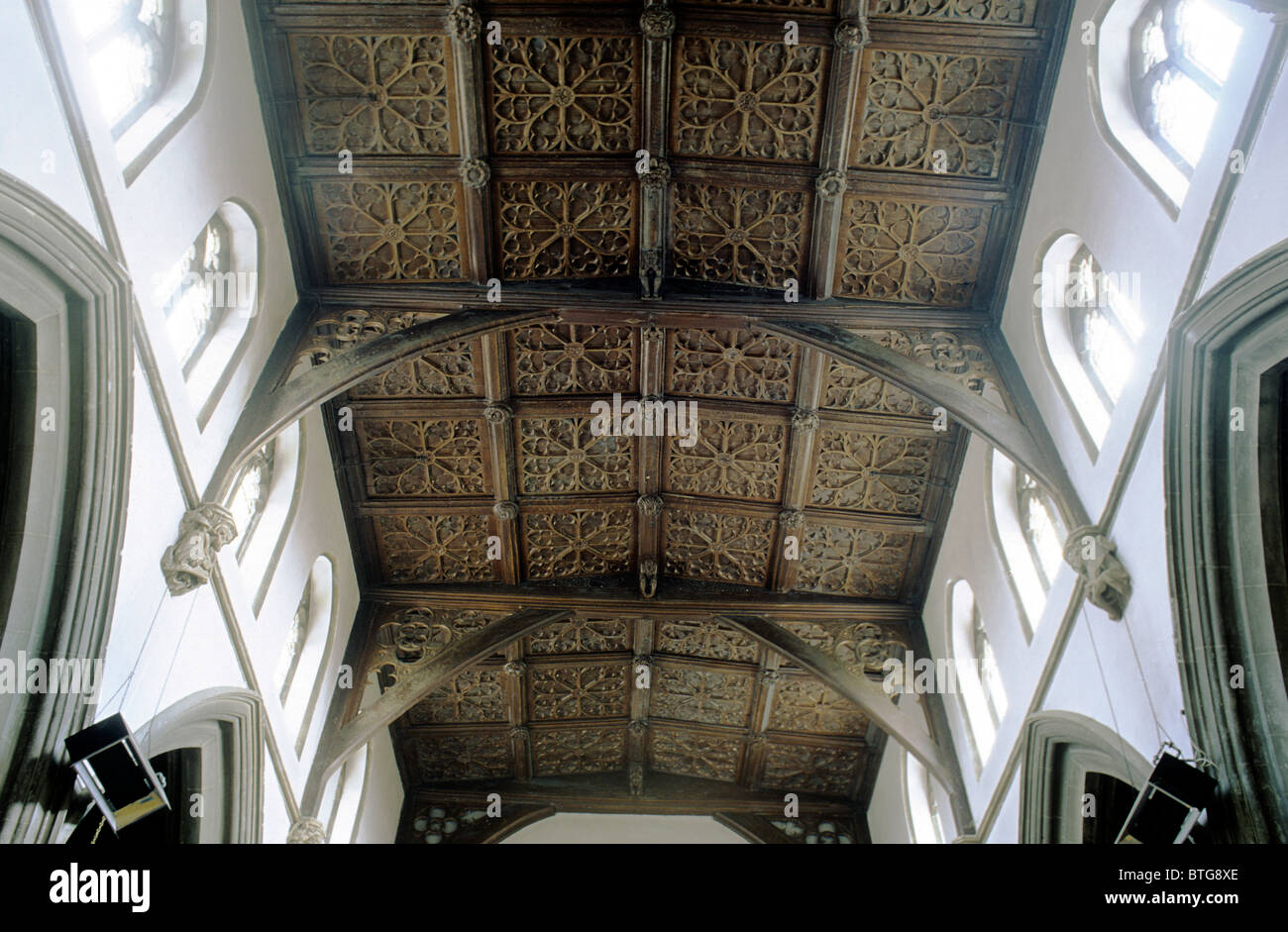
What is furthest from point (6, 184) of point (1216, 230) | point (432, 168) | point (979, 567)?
point (979, 567)

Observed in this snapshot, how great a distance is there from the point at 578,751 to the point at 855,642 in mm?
4277

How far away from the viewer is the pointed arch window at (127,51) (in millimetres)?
6074

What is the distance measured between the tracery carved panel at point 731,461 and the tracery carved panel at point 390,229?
2887 mm

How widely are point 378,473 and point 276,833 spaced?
3371 millimetres

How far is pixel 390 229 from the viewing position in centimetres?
872

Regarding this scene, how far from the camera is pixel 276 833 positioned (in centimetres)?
873

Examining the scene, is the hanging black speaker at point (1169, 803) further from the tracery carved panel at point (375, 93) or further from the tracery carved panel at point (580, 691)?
the tracery carved panel at point (580, 691)

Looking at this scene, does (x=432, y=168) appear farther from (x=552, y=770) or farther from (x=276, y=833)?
(x=552, y=770)

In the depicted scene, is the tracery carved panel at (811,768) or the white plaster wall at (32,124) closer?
the white plaster wall at (32,124)

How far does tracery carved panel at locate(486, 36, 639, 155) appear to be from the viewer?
796 cm

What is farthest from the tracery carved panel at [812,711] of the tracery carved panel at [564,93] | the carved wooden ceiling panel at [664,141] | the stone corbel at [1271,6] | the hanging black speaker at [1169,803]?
the stone corbel at [1271,6]

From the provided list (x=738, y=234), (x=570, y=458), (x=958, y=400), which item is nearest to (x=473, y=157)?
(x=738, y=234)

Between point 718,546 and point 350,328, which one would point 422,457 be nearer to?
point 350,328

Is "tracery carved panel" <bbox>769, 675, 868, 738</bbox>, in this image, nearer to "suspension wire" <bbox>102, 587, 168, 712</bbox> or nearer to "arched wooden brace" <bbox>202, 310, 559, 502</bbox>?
"arched wooden brace" <bbox>202, 310, 559, 502</bbox>
